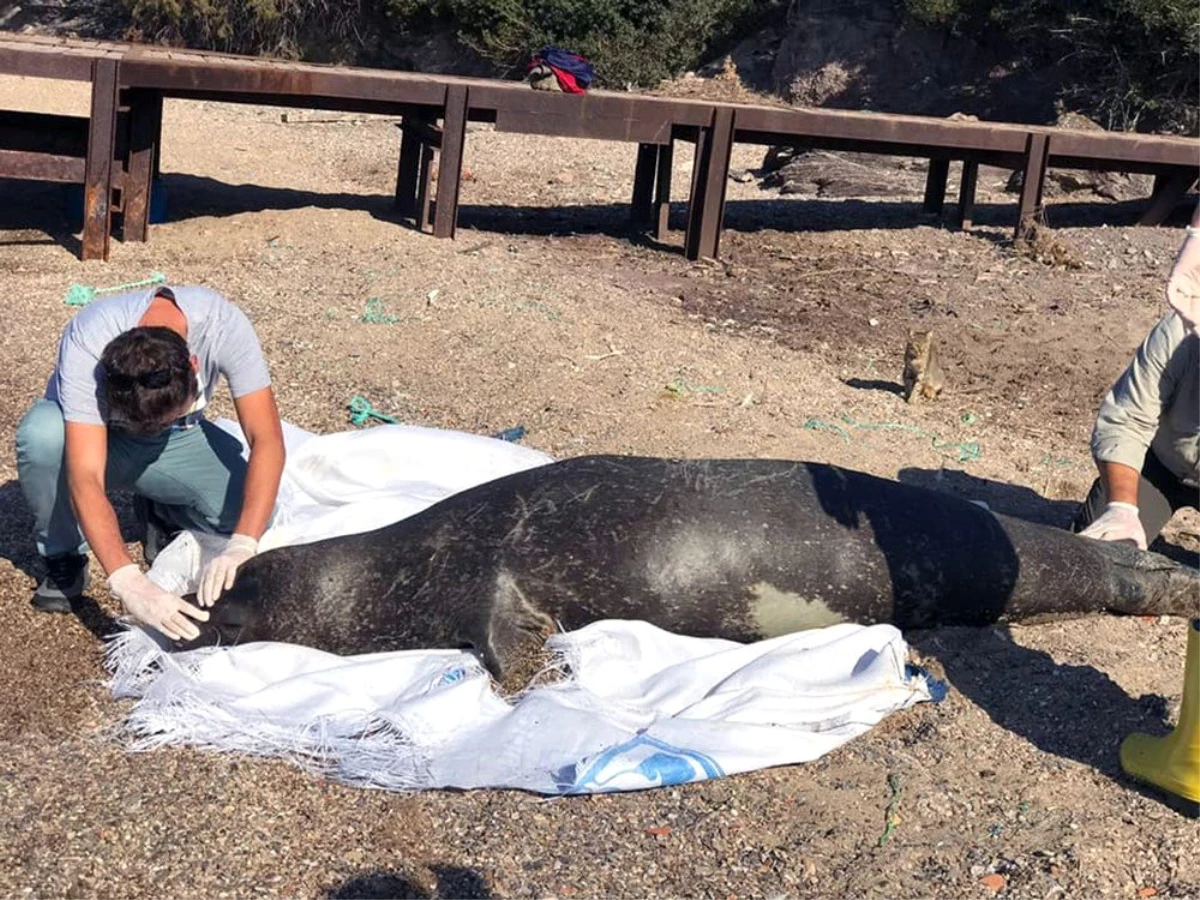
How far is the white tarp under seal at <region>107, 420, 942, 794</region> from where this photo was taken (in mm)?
3766

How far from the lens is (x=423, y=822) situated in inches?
140

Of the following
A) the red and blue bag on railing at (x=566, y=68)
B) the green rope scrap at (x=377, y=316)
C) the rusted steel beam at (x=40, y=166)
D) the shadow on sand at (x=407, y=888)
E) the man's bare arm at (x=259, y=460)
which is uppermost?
the red and blue bag on railing at (x=566, y=68)

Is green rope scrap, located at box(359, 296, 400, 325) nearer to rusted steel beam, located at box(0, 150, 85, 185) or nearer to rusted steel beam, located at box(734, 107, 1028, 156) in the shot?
rusted steel beam, located at box(0, 150, 85, 185)

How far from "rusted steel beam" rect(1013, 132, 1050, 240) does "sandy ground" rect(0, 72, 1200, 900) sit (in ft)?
0.96

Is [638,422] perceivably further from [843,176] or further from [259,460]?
[843,176]

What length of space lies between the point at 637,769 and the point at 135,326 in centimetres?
191

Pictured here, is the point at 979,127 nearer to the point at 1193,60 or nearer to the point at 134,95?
the point at 134,95

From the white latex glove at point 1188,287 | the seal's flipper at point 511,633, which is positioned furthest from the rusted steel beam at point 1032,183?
the white latex glove at point 1188,287

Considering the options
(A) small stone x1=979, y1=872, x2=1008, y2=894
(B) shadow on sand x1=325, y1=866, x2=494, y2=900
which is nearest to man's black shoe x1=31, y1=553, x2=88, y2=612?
(B) shadow on sand x1=325, y1=866, x2=494, y2=900

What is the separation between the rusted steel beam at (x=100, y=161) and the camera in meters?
9.00

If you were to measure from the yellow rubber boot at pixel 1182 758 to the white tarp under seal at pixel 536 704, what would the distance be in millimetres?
632

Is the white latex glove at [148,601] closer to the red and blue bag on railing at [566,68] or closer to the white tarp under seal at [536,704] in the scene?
the white tarp under seal at [536,704]

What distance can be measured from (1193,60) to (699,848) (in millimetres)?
15929

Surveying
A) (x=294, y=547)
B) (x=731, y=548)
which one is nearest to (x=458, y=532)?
(x=294, y=547)
